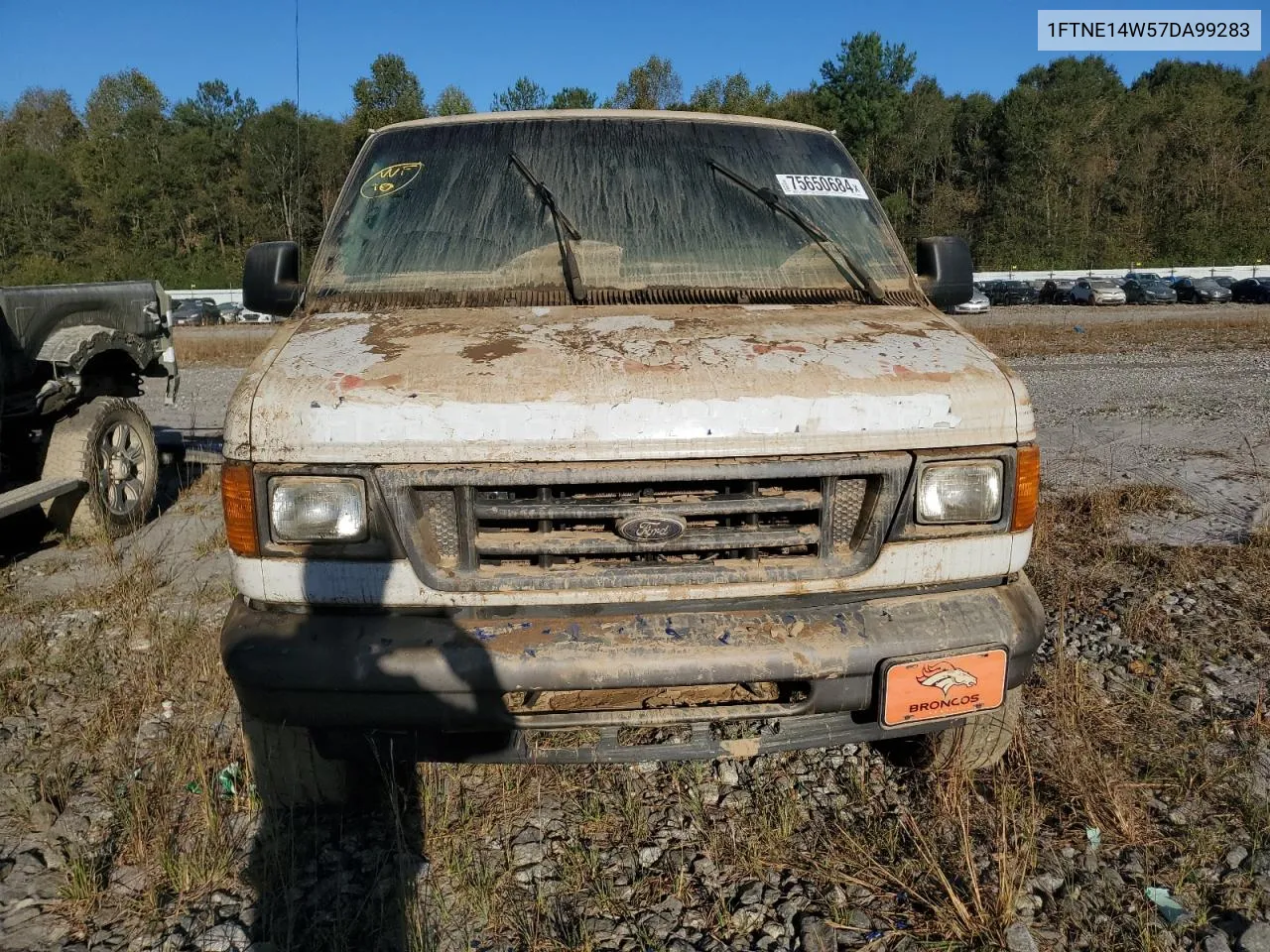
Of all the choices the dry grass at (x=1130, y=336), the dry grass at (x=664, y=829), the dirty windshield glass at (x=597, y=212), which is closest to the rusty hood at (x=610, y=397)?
the dirty windshield glass at (x=597, y=212)

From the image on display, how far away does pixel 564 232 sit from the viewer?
303cm

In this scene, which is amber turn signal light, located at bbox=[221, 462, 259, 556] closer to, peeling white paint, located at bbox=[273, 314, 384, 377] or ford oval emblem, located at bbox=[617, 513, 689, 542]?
peeling white paint, located at bbox=[273, 314, 384, 377]

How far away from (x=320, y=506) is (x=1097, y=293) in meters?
42.3

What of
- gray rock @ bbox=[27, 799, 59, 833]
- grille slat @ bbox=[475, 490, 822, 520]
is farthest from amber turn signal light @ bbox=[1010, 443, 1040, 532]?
gray rock @ bbox=[27, 799, 59, 833]

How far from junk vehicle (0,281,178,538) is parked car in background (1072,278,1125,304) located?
39.9 meters

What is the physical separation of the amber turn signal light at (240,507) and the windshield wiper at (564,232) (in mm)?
1174

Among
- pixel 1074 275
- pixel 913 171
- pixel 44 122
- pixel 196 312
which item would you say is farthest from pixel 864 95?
pixel 44 122

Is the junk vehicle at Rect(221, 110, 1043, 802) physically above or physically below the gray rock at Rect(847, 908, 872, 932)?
above

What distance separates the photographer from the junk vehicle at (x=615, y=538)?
2141 mm

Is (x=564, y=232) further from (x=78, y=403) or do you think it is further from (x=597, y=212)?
(x=78, y=403)

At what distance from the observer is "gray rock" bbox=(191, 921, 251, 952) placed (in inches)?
85.9

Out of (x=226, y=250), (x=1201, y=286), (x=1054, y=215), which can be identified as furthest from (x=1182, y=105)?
(x=226, y=250)

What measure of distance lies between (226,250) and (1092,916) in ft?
219

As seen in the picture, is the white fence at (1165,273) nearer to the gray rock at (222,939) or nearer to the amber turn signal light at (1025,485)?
the amber turn signal light at (1025,485)
